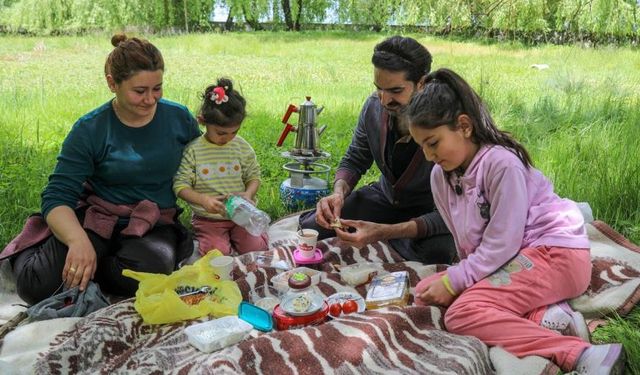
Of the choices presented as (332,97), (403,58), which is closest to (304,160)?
(403,58)

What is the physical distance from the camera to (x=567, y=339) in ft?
6.98

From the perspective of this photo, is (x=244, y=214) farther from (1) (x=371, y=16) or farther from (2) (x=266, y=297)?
(1) (x=371, y=16)

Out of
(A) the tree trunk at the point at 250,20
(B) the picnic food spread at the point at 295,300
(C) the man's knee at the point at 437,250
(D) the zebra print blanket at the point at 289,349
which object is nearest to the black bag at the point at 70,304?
(D) the zebra print blanket at the point at 289,349

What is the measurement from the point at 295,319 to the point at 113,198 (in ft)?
3.89

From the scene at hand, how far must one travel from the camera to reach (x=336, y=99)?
284 inches

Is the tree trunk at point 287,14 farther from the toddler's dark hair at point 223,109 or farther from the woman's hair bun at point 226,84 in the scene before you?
the toddler's dark hair at point 223,109

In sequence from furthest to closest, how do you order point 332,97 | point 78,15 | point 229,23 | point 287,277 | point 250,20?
point 229,23
point 250,20
point 78,15
point 332,97
point 287,277

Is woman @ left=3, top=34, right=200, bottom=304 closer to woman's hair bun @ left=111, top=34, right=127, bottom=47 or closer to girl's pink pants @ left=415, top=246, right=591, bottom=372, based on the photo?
woman's hair bun @ left=111, top=34, right=127, bottom=47

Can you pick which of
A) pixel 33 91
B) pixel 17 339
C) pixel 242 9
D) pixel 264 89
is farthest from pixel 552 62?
Answer: pixel 242 9

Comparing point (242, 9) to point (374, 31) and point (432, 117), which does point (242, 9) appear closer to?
point (374, 31)

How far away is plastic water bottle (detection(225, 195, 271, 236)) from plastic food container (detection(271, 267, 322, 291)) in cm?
40

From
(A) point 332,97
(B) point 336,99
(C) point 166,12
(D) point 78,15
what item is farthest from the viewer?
(C) point 166,12

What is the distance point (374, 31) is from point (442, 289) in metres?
18.2

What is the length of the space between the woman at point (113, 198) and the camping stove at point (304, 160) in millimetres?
882
